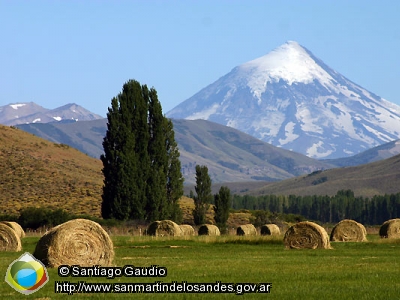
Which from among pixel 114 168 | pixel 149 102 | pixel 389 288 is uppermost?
pixel 149 102

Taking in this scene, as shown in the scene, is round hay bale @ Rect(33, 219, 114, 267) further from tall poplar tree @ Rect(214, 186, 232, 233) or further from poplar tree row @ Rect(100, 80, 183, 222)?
tall poplar tree @ Rect(214, 186, 232, 233)

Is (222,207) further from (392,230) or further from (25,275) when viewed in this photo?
(25,275)

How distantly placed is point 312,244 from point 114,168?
116 ft

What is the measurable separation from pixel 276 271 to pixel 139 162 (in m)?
47.2

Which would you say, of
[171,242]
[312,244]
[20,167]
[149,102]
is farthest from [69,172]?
[312,244]

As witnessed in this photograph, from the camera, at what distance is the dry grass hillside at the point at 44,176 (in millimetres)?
110688

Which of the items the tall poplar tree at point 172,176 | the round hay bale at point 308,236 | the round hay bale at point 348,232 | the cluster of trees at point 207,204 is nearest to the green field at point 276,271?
the round hay bale at point 308,236

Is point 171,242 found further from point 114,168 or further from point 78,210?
point 78,210

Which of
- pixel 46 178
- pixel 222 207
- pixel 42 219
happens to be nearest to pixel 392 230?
pixel 222 207

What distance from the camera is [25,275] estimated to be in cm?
2378

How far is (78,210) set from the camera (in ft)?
354

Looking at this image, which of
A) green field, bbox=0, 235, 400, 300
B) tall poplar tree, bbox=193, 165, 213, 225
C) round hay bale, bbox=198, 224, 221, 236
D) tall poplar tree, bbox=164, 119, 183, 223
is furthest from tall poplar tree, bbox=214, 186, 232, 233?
green field, bbox=0, 235, 400, 300

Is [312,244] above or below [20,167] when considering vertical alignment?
below

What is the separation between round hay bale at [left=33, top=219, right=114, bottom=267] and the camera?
30.1 metres
